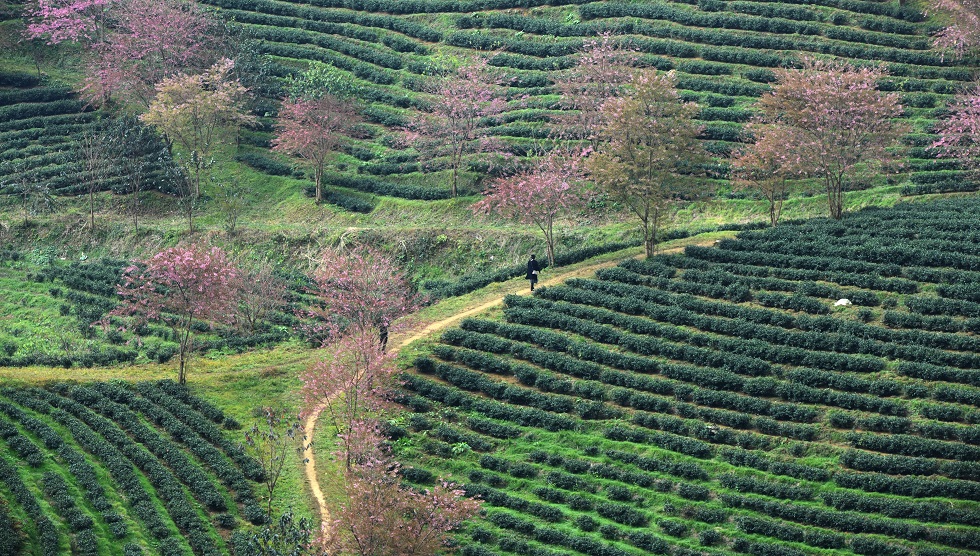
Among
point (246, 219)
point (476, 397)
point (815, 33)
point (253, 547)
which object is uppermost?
point (815, 33)

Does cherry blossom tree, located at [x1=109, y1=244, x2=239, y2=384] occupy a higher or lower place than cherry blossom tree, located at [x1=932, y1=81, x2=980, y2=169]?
lower

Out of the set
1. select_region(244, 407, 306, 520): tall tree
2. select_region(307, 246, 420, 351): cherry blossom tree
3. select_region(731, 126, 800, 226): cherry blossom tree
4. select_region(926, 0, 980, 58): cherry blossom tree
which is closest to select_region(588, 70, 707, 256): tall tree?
select_region(731, 126, 800, 226): cherry blossom tree

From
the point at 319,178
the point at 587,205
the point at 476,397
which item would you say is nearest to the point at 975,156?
the point at 587,205

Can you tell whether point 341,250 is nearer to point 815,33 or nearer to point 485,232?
point 485,232

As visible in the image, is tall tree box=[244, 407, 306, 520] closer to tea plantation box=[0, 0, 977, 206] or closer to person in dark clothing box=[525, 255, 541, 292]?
person in dark clothing box=[525, 255, 541, 292]

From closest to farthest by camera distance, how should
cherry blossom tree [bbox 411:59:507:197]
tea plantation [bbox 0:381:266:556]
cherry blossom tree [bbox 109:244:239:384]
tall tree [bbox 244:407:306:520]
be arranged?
tea plantation [bbox 0:381:266:556] < tall tree [bbox 244:407:306:520] < cherry blossom tree [bbox 109:244:239:384] < cherry blossom tree [bbox 411:59:507:197]

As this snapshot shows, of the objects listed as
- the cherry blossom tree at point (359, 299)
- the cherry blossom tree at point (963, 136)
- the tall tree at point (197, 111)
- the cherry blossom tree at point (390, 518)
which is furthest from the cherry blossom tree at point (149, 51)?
the cherry blossom tree at point (963, 136)
